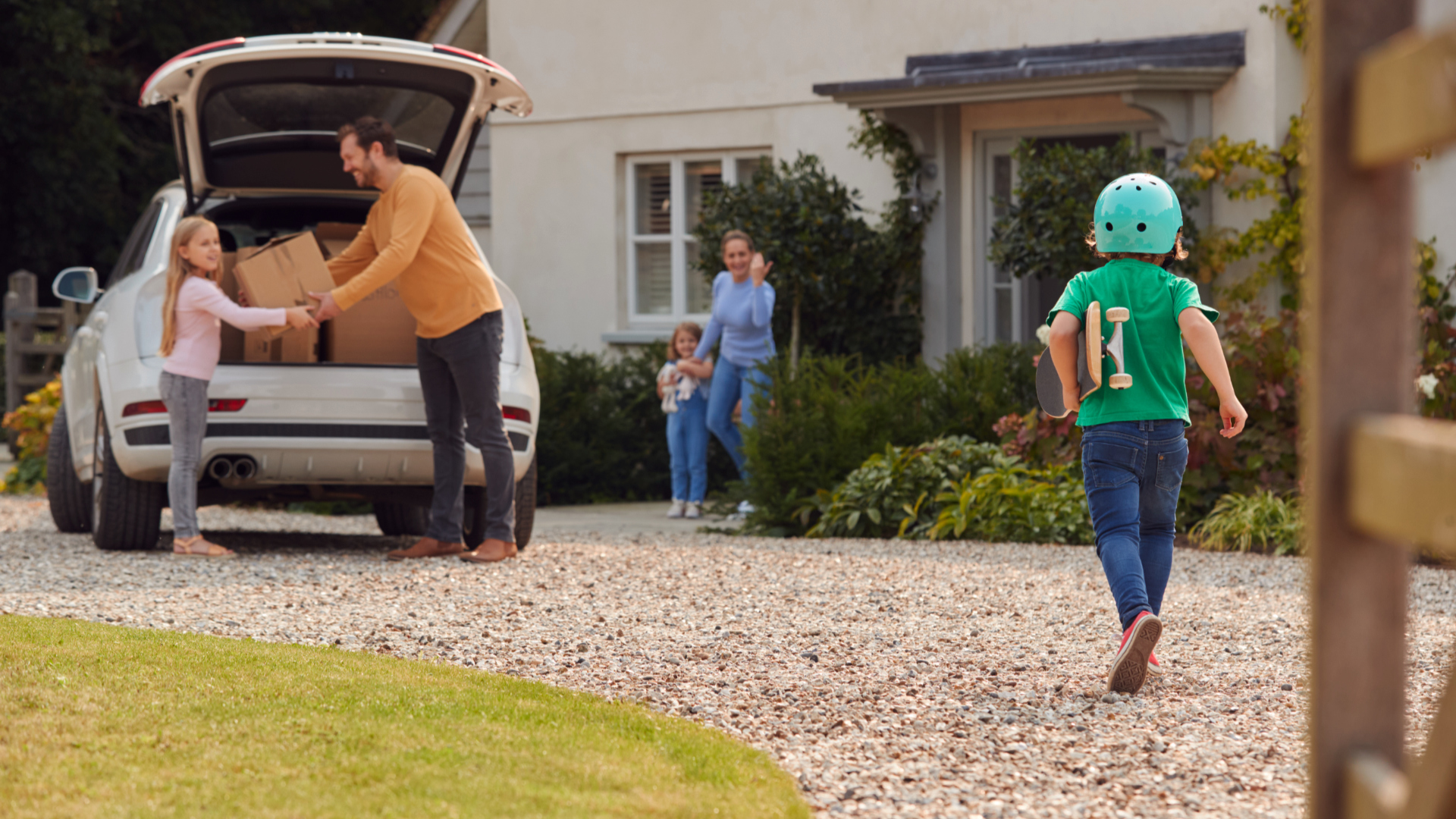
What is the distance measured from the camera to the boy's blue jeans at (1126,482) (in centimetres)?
427

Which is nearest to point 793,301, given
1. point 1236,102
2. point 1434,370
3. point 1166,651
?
point 1236,102

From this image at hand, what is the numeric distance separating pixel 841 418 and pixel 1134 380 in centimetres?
487

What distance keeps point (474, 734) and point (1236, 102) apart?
28.2ft

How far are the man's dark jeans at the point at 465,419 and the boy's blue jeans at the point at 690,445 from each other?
330 cm

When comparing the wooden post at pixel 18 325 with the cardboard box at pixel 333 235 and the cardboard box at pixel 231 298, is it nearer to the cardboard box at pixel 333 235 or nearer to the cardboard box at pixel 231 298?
the cardboard box at pixel 231 298

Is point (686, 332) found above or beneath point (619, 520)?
above

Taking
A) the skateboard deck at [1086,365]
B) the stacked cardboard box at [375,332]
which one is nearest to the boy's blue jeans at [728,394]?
the stacked cardboard box at [375,332]

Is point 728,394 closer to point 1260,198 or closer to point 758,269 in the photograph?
point 758,269

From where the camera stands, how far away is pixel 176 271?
6941 mm

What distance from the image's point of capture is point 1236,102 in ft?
34.6

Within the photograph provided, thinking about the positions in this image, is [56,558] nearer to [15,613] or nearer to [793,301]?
[15,613]

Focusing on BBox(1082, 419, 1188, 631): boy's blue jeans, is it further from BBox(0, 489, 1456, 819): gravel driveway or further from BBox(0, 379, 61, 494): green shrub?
BBox(0, 379, 61, 494): green shrub

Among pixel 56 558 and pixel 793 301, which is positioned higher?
pixel 793 301

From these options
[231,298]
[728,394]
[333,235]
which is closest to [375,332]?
[333,235]
